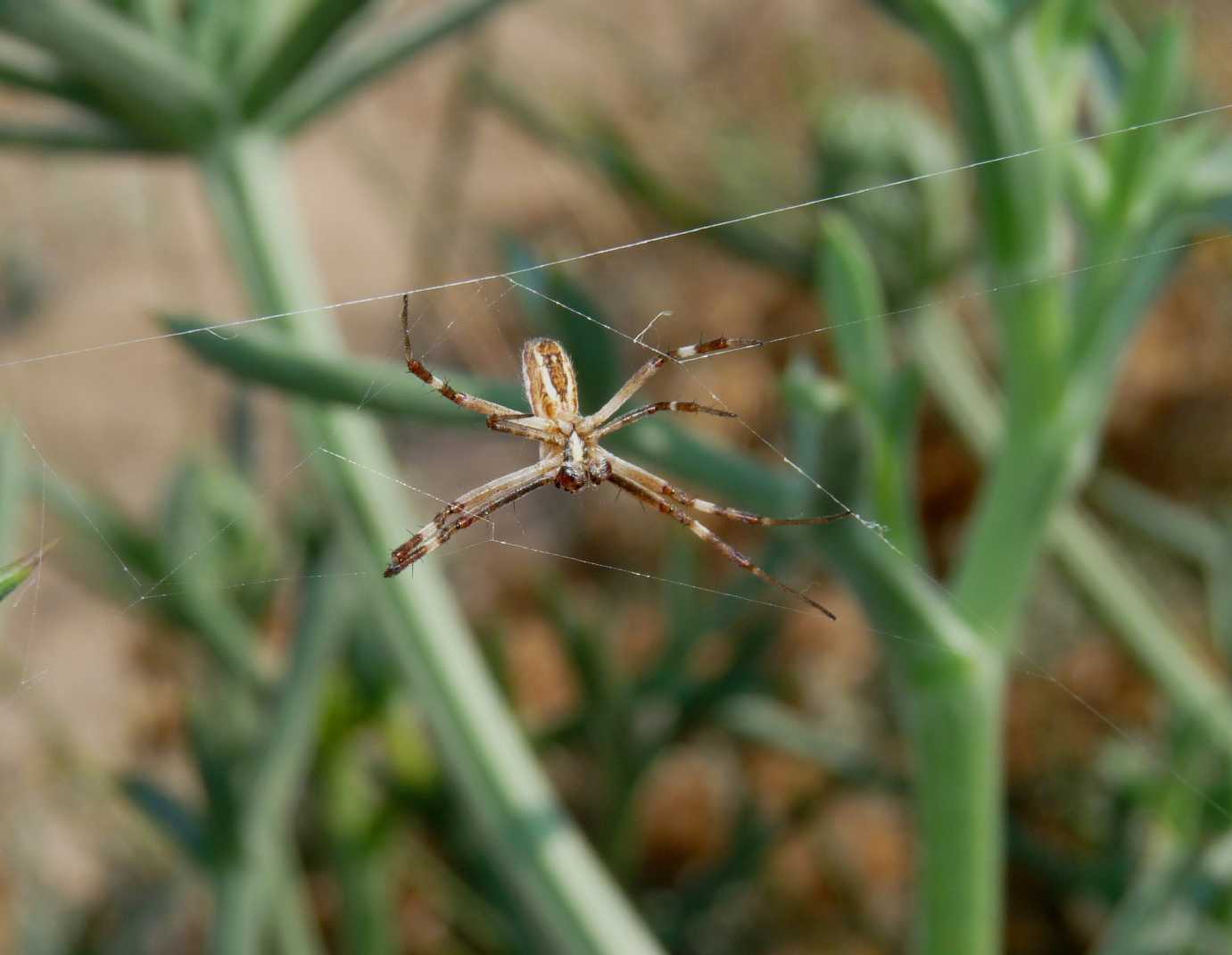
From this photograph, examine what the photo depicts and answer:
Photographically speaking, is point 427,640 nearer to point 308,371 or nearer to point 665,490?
point 308,371

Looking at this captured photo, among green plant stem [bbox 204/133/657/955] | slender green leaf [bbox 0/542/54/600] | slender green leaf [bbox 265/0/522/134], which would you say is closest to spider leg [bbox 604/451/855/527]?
green plant stem [bbox 204/133/657/955]

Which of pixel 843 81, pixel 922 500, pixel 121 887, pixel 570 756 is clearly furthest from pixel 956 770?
pixel 843 81

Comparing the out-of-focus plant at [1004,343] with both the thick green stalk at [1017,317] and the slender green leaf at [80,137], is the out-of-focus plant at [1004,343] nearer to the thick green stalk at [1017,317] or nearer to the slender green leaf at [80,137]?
the thick green stalk at [1017,317]

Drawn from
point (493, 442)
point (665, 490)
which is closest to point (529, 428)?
point (665, 490)

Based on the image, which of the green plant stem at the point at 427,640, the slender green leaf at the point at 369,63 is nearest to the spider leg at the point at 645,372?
the green plant stem at the point at 427,640

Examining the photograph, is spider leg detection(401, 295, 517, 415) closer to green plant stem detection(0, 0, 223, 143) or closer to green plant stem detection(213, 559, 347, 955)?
green plant stem detection(0, 0, 223, 143)

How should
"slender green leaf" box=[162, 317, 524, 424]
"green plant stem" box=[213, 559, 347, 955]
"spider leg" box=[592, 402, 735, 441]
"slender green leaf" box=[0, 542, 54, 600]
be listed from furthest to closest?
"green plant stem" box=[213, 559, 347, 955] < "spider leg" box=[592, 402, 735, 441] < "slender green leaf" box=[162, 317, 524, 424] < "slender green leaf" box=[0, 542, 54, 600]
